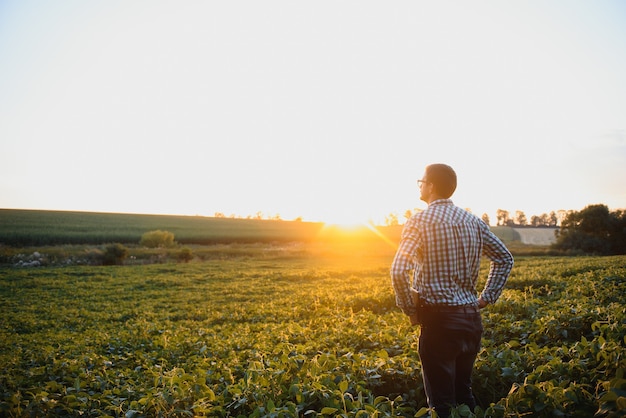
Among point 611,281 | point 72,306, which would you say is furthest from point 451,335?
point 72,306

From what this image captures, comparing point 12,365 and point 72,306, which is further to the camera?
point 72,306

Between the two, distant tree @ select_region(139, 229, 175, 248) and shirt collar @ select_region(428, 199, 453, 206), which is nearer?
shirt collar @ select_region(428, 199, 453, 206)

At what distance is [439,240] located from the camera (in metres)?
3.55

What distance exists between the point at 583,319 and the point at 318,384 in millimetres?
4687

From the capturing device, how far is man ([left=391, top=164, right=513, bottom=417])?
3438 millimetres

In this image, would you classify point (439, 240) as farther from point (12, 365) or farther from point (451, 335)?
point (12, 365)

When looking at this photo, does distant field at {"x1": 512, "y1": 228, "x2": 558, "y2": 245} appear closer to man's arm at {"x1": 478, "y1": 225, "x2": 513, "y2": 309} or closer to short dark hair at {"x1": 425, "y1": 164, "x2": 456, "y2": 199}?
man's arm at {"x1": 478, "y1": 225, "x2": 513, "y2": 309}

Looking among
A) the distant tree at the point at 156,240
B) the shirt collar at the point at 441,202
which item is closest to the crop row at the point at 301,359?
the shirt collar at the point at 441,202

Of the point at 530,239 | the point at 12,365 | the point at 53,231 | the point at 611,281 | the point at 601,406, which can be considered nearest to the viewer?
the point at 601,406

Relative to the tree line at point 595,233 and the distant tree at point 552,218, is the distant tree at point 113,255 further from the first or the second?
the distant tree at point 552,218

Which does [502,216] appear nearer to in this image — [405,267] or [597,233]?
[597,233]

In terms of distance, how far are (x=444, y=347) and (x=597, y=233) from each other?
60.9m

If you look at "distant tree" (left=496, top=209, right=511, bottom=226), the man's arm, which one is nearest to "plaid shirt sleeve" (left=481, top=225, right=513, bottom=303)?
the man's arm

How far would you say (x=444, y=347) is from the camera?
3414 mm
